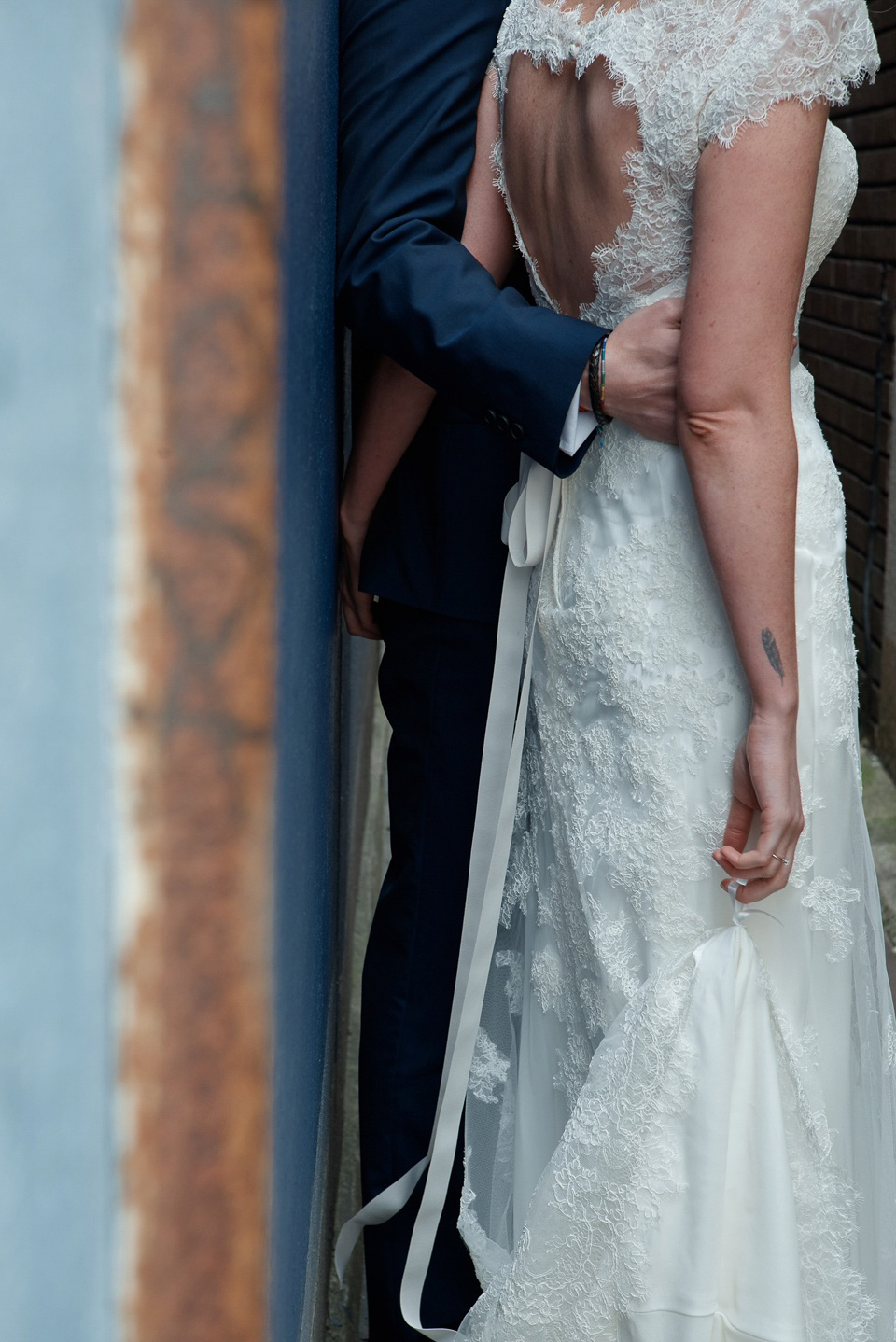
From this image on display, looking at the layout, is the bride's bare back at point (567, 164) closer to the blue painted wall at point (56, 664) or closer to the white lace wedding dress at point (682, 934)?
the white lace wedding dress at point (682, 934)

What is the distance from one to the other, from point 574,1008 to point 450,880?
0.33 meters

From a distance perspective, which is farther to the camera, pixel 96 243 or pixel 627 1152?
pixel 627 1152

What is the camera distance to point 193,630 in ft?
1.37

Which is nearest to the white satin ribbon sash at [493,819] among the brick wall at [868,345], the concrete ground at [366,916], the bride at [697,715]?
the bride at [697,715]

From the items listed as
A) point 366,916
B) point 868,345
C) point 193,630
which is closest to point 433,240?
point 193,630

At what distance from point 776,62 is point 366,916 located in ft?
8.07

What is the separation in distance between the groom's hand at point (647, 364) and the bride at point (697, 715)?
0.03 m

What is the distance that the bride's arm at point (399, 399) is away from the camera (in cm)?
167

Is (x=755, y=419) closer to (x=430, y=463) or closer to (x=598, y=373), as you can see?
(x=598, y=373)

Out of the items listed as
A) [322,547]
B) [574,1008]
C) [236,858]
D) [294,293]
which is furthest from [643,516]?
[236,858]

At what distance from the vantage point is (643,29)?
1378mm

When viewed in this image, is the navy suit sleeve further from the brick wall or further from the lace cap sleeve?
the brick wall

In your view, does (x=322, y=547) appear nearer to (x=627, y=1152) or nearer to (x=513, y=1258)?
(x=627, y=1152)

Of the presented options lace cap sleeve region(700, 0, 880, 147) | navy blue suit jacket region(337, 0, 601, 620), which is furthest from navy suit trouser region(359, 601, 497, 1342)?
lace cap sleeve region(700, 0, 880, 147)
